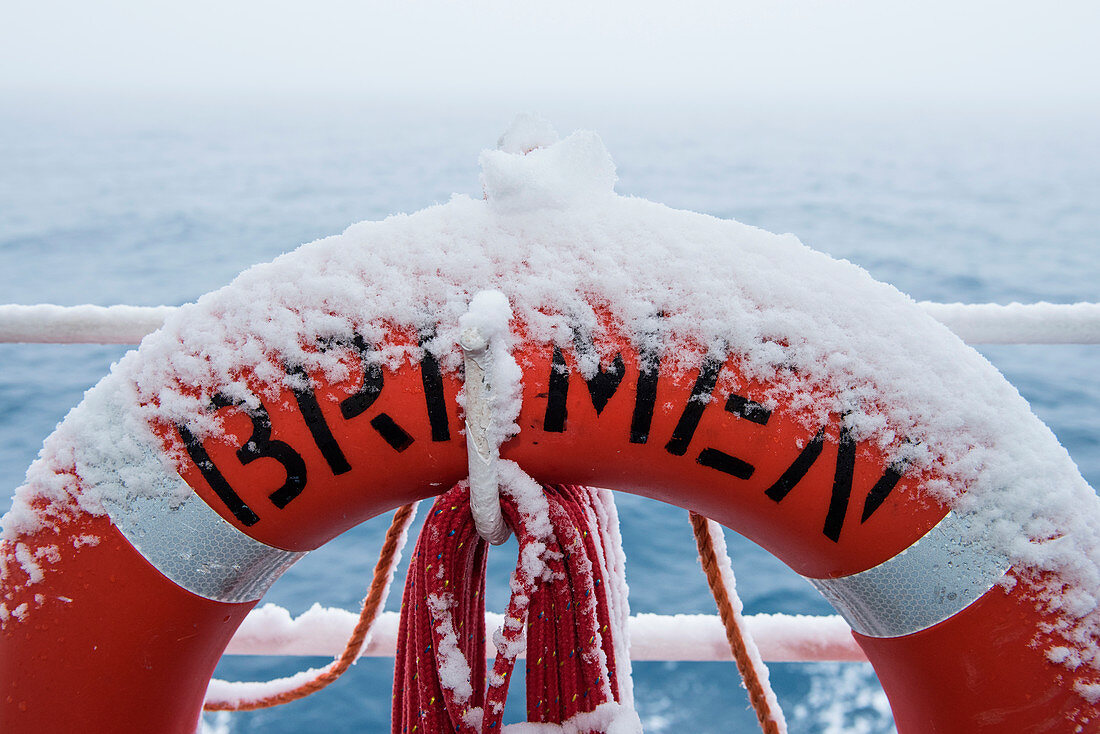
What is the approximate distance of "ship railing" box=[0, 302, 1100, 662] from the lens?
3.40 feet

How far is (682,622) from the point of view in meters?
1.25

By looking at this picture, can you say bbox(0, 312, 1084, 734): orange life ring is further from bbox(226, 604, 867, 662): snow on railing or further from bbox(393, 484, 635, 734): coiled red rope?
bbox(226, 604, 867, 662): snow on railing

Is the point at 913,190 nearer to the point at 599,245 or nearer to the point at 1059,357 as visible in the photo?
the point at 1059,357

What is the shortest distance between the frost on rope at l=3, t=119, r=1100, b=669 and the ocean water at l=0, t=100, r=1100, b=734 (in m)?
1.81

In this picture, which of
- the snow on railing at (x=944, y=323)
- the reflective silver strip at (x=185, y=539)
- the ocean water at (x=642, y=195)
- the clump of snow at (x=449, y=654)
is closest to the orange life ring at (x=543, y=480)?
the reflective silver strip at (x=185, y=539)

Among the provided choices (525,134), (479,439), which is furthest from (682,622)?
(525,134)

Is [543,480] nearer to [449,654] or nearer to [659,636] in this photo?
[449,654]

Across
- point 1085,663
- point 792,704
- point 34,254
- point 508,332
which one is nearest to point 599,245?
point 508,332

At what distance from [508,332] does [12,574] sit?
53 cm

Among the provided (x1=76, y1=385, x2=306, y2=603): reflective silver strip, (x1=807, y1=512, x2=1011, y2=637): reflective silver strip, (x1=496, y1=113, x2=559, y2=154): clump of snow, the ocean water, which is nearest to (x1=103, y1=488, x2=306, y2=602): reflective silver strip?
(x1=76, y1=385, x2=306, y2=603): reflective silver strip

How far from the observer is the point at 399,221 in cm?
77

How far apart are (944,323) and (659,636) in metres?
0.62

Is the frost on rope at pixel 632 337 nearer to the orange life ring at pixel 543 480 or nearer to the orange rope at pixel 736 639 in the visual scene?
the orange life ring at pixel 543 480

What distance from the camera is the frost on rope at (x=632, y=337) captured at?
0.69 meters
